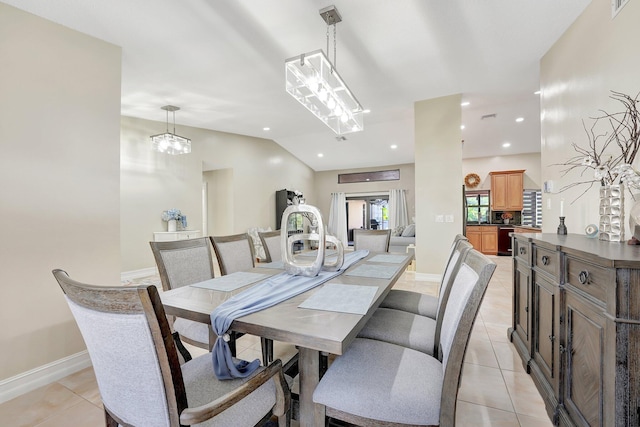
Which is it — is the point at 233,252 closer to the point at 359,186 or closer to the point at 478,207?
the point at 478,207

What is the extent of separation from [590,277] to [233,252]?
2222 millimetres

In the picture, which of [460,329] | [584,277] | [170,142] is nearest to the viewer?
[460,329]

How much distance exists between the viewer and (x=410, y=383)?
1.06m

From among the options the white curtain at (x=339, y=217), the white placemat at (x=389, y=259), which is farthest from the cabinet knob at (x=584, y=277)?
the white curtain at (x=339, y=217)

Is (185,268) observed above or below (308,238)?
below

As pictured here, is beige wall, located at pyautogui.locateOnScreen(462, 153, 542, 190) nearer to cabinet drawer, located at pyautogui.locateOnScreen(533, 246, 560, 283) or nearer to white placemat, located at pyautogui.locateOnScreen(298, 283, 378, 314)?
cabinet drawer, located at pyautogui.locateOnScreen(533, 246, 560, 283)

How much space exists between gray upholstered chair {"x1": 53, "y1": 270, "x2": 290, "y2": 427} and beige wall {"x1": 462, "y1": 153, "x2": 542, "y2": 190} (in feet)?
26.1

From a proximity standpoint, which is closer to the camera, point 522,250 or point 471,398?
point 471,398

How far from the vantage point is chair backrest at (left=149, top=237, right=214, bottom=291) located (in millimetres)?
1760

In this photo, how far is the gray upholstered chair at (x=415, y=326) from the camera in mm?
1452

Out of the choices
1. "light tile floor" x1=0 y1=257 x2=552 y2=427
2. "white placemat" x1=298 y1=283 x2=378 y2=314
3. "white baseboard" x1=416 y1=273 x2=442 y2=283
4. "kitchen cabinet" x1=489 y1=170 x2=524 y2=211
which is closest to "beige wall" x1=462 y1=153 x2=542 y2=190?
"kitchen cabinet" x1=489 y1=170 x2=524 y2=211

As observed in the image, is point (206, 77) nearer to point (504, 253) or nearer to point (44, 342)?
point (44, 342)

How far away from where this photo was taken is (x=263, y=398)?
3.34ft

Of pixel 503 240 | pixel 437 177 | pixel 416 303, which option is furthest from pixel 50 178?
pixel 503 240
